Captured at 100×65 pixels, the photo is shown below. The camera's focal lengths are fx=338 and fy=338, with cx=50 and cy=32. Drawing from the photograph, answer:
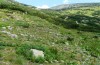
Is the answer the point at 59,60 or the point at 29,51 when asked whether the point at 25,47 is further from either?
the point at 59,60

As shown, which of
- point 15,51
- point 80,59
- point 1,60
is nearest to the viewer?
point 1,60

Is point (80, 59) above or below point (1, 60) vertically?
below

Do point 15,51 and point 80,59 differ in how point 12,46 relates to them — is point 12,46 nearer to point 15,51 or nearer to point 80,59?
point 15,51

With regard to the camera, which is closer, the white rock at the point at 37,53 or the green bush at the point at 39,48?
the green bush at the point at 39,48

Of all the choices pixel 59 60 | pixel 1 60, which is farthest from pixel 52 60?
pixel 1 60

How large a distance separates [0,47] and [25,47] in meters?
1.55

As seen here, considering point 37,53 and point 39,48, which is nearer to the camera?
point 37,53

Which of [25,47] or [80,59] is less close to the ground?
[25,47]

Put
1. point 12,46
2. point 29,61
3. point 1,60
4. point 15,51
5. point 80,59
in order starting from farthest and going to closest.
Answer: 1. point 80,59
2. point 12,46
3. point 15,51
4. point 29,61
5. point 1,60

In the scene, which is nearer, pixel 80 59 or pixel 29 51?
pixel 29 51

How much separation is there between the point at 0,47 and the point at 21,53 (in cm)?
160

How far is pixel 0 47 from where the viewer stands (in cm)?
2102

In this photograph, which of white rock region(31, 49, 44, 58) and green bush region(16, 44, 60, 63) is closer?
green bush region(16, 44, 60, 63)

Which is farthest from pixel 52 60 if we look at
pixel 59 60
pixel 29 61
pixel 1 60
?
pixel 1 60
